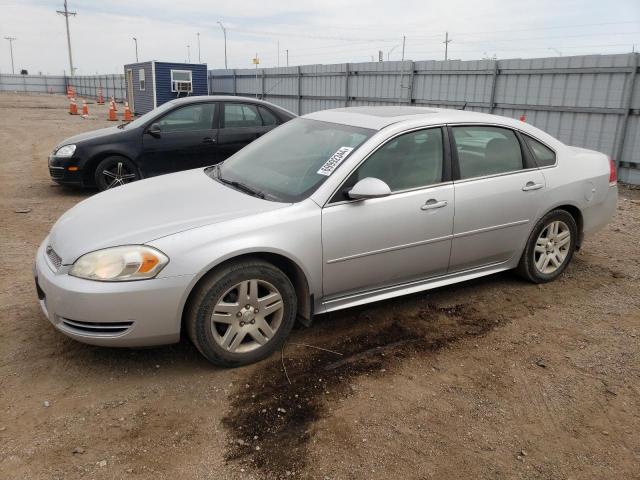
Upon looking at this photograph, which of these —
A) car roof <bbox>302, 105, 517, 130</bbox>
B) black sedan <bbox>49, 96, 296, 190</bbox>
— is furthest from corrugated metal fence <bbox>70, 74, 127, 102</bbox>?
car roof <bbox>302, 105, 517, 130</bbox>

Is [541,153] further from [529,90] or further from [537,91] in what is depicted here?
[529,90]

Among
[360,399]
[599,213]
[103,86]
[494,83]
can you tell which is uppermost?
[494,83]

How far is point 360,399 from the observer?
3.01 meters

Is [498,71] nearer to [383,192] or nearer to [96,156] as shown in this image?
[96,156]

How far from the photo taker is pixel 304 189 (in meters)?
3.52

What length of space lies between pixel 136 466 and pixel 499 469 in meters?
1.73

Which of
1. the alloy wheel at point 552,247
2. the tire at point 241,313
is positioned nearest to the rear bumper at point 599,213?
the alloy wheel at point 552,247

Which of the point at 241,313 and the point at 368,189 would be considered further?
the point at 368,189

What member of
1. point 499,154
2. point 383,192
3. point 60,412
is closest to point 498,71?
point 499,154

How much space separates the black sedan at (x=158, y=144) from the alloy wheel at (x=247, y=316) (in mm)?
5243

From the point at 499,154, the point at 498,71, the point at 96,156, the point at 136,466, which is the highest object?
the point at 498,71

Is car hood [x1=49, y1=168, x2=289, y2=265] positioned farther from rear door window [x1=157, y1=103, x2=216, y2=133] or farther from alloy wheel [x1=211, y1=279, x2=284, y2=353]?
rear door window [x1=157, y1=103, x2=216, y2=133]

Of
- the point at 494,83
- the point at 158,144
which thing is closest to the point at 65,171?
the point at 158,144

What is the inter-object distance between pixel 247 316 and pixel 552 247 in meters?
2.95
